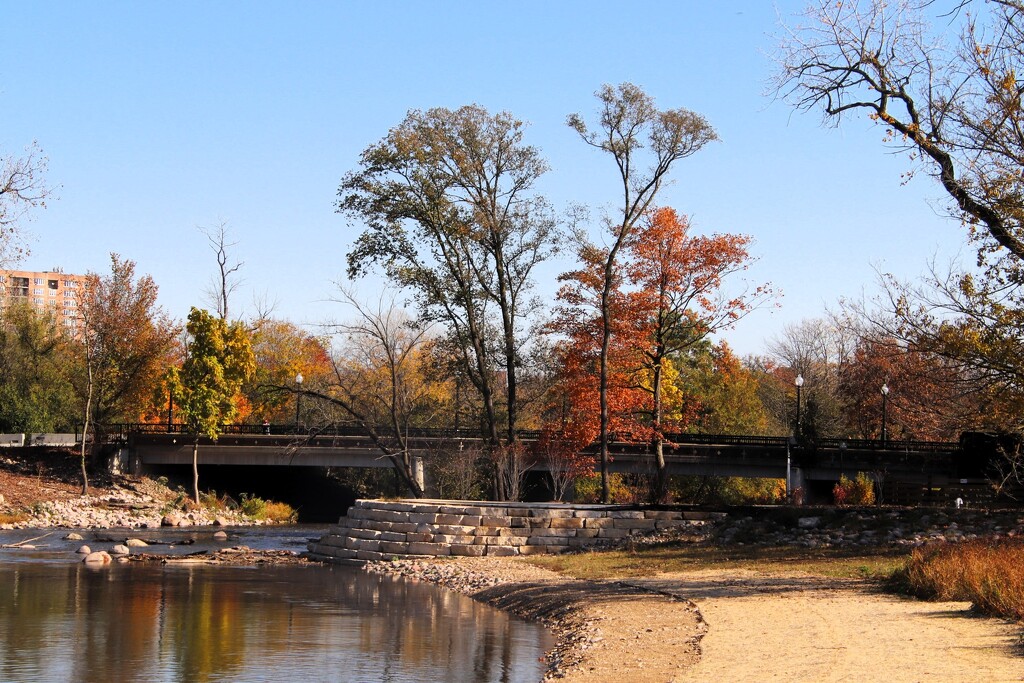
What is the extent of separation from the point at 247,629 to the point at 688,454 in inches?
1326

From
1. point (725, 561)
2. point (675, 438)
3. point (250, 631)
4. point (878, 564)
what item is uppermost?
point (675, 438)

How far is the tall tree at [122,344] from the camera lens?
2275 inches

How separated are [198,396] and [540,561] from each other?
31.3 meters

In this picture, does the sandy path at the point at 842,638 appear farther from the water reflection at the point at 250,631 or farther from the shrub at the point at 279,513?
the shrub at the point at 279,513

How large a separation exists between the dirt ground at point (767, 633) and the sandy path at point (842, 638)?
0.01 m

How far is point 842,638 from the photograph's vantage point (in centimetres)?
1438

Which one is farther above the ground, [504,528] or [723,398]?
[723,398]

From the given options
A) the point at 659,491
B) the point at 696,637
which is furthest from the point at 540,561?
the point at 659,491

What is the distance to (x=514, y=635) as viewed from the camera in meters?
18.7

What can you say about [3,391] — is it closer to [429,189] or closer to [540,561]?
[429,189]

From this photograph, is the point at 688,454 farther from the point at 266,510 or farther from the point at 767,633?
the point at 767,633

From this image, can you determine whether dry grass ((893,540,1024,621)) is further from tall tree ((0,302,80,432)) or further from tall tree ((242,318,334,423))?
tall tree ((0,302,80,432))

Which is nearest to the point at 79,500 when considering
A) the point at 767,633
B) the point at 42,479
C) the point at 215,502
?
the point at 42,479

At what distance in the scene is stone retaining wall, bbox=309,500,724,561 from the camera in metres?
28.6
